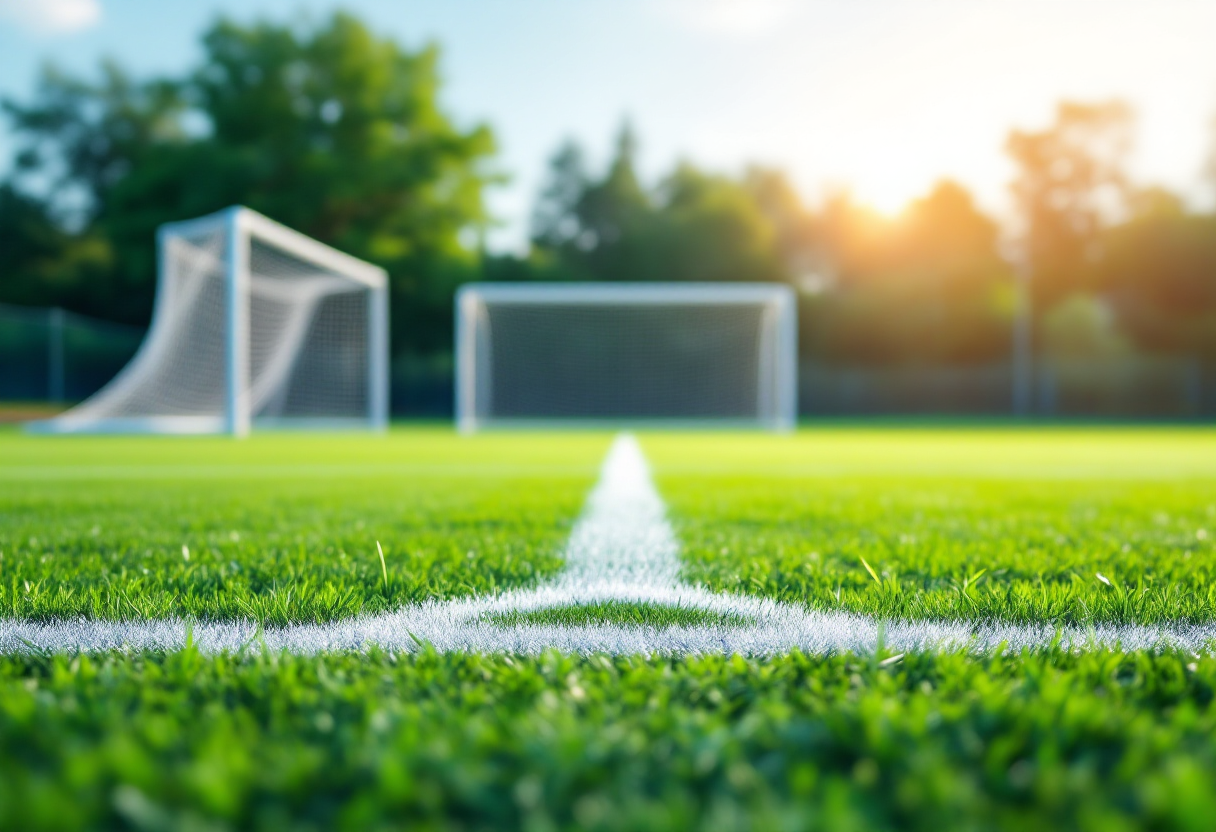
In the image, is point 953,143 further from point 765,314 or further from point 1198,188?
point 765,314

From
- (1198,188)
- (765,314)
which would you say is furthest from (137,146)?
(1198,188)

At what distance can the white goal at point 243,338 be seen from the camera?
475 inches

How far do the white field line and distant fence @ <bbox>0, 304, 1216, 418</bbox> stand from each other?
74.9 feet

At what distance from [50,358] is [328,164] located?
8.66 m

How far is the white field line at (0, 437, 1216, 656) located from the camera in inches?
54.6

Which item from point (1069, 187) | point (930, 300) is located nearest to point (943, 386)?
point (930, 300)

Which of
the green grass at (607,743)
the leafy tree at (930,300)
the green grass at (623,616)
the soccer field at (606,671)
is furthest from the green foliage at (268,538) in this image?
the leafy tree at (930,300)

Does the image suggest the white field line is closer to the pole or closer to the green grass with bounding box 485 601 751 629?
the green grass with bounding box 485 601 751 629

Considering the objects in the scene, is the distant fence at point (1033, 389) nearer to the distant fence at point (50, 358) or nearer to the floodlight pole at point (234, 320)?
the floodlight pole at point (234, 320)

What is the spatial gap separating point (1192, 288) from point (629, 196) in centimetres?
1977

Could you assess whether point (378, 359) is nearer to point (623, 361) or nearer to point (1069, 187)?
point (623, 361)

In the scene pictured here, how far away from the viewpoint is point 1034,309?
29.0 m

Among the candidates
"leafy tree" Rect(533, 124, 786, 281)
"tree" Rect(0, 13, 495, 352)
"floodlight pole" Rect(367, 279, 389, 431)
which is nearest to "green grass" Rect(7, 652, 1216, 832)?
"floodlight pole" Rect(367, 279, 389, 431)

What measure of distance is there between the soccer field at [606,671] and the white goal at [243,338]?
33.3ft
